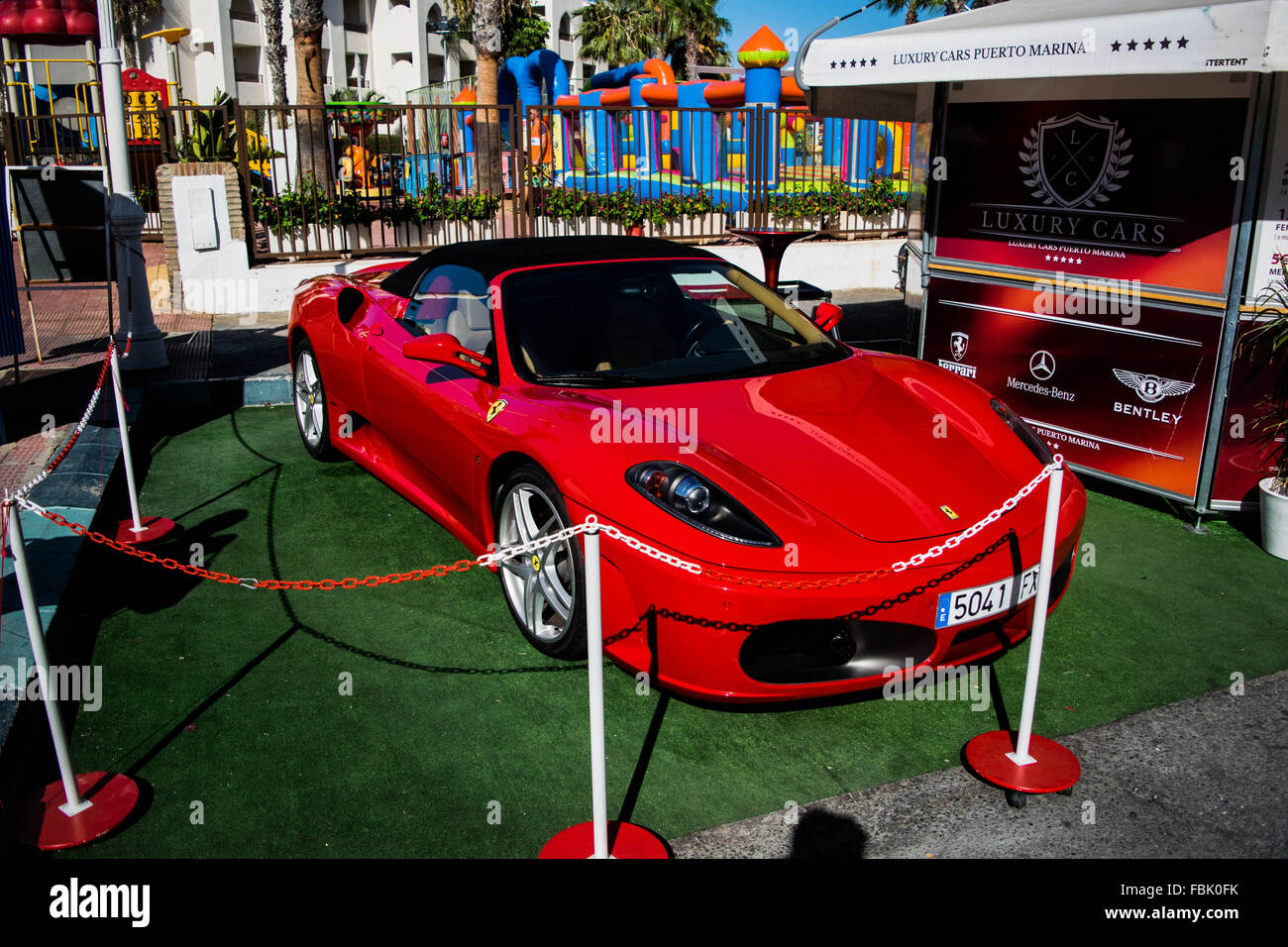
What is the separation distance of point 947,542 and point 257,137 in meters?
10.9

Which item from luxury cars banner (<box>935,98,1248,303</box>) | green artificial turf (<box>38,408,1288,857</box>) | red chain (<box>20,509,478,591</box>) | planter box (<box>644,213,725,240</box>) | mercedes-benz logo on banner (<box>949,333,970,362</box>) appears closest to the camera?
green artificial turf (<box>38,408,1288,857</box>)

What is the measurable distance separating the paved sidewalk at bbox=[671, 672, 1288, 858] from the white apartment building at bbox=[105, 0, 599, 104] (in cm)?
4318

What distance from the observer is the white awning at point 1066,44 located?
4434 mm

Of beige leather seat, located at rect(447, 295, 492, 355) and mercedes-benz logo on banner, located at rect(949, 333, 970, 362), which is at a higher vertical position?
beige leather seat, located at rect(447, 295, 492, 355)

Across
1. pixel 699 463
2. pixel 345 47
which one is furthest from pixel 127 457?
pixel 345 47

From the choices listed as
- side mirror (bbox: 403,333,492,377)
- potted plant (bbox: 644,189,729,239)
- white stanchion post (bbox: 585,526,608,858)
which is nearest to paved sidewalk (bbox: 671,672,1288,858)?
white stanchion post (bbox: 585,526,608,858)

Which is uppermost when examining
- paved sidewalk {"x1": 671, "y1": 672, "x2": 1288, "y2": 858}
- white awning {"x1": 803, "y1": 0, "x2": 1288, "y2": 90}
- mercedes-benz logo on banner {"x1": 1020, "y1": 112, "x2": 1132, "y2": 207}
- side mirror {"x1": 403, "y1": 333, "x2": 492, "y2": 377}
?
white awning {"x1": 803, "y1": 0, "x2": 1288, "y2": 90}

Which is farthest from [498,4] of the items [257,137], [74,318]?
[74,318]

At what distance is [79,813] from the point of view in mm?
2982

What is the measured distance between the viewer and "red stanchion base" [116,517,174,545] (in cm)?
500

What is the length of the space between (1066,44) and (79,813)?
539 cm

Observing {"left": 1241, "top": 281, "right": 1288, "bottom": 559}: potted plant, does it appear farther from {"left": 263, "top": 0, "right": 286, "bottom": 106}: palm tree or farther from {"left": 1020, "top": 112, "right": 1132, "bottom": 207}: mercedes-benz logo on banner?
{"left": 263, "top": 0, "right": 286, "bottom": 106}: palm tree

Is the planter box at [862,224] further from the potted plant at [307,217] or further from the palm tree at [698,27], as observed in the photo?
the palm tree at [698,27]

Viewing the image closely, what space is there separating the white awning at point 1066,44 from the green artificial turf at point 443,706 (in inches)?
92.0
